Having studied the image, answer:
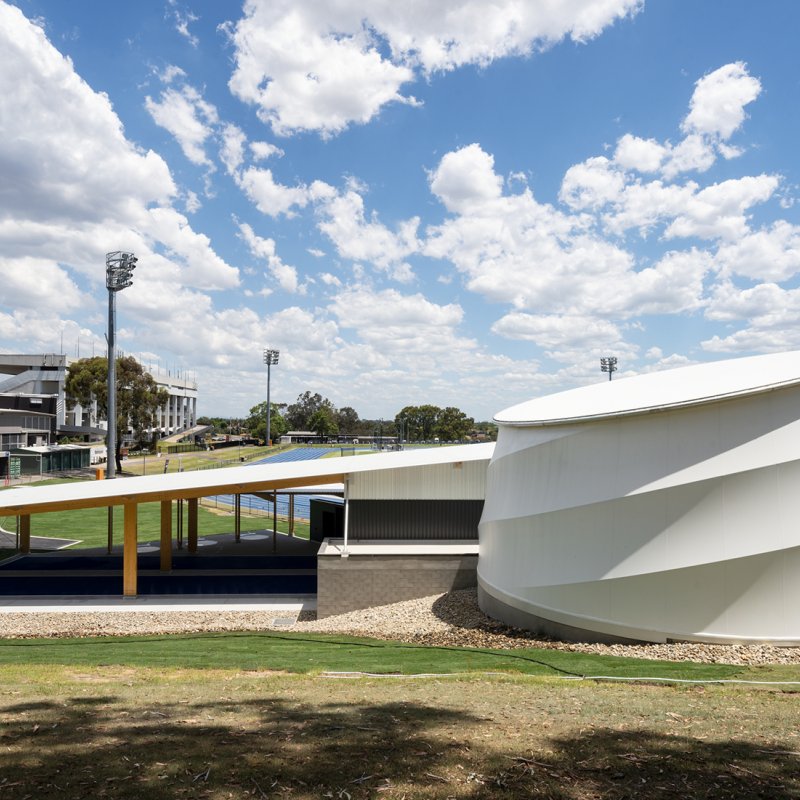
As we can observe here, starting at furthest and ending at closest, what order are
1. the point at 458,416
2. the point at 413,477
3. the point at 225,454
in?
the point at 458,416 < the point at 225,454 < the point at 413,477

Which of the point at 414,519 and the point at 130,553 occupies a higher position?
the point at 414,519

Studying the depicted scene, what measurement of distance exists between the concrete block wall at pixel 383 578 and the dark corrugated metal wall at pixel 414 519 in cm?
281

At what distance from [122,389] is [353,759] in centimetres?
6395

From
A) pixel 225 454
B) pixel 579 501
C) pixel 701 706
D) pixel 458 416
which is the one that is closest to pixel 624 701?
pixel 701 706

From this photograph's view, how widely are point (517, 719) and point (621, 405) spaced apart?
333 inches

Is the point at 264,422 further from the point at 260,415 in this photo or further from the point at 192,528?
the point at 192,528

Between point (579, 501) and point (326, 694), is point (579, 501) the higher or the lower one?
the higher one

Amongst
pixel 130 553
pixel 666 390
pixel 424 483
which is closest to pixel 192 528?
pixel 130 553

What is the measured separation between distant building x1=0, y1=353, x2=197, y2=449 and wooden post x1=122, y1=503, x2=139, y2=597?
47594 millimetres

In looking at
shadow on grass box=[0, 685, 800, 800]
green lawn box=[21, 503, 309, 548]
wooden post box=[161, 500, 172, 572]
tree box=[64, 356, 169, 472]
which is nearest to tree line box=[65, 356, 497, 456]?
tree box=[64, 356, 169, 472]

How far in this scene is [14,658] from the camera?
13617 mm

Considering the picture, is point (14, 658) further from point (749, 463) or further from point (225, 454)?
point (225, 454)

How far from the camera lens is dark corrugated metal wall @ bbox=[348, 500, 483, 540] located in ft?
77.4

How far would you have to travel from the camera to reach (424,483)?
2319 cm
